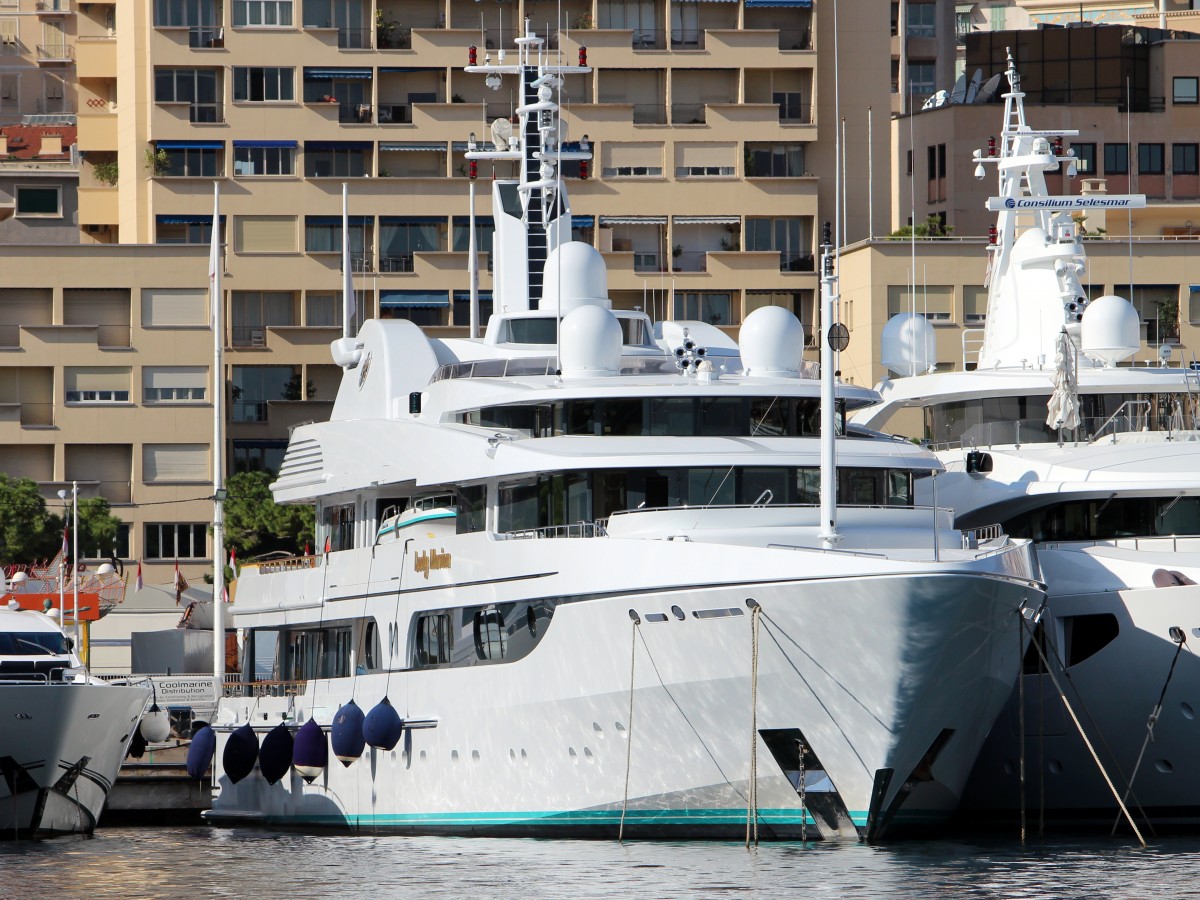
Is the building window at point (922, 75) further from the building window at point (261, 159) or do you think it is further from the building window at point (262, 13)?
the building window at point (261, 159)

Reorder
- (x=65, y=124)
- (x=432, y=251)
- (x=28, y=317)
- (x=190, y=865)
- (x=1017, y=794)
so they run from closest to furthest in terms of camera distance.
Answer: (x=190, y=865), (x=1017, y=794), (x=28, y=317), (x=432, y=251), (x=65, y=124)

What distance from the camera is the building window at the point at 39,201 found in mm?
81250

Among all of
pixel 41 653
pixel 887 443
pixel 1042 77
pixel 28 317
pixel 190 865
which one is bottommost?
pixel 190 865

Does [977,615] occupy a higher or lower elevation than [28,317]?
lower

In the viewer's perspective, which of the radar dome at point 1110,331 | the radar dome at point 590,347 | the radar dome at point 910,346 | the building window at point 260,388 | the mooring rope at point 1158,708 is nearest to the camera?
the mooring rope at point 1158,708

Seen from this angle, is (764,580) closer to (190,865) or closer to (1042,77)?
(190,865)

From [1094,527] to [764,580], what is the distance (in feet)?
28.1

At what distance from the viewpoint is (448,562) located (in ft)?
93.1

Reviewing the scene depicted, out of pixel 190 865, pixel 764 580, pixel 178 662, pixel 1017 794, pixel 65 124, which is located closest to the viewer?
pixel 764 580

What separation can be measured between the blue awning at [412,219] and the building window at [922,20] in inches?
1168

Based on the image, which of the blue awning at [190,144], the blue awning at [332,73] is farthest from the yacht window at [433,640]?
the blue awning at [332,73]

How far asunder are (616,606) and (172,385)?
155 ft

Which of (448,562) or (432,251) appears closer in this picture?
(448,562)

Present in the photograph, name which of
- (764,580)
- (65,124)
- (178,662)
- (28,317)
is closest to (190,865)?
(764,580)
